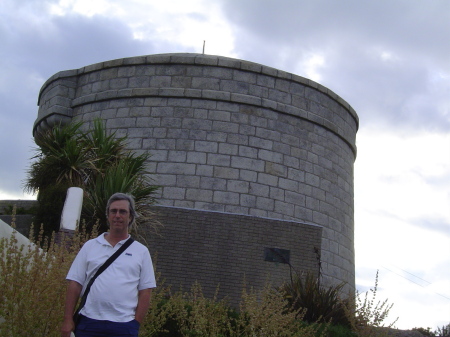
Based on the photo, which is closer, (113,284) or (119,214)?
(113,284)

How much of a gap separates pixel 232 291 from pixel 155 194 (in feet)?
8.44

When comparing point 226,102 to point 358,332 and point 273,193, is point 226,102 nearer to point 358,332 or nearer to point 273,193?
point 273,193

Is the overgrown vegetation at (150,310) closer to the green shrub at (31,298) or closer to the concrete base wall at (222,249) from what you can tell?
the green shrub at (31,298)

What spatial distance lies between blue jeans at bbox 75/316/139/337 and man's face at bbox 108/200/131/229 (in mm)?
681

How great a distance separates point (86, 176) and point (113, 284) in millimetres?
7847

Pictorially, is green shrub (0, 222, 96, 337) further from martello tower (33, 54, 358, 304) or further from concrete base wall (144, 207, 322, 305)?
martello tower (33, 54, 358, 304)

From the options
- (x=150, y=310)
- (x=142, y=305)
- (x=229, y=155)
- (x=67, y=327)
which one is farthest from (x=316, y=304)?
(x=67, y=327)

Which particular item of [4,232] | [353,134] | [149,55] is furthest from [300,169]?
[4,232]

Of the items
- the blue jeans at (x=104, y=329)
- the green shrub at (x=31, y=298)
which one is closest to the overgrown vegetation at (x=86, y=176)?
the green shrub at (x=31, y=298)

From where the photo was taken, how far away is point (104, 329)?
411 centimetres

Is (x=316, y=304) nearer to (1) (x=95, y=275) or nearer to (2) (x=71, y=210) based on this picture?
(2) (x=71, y=210)

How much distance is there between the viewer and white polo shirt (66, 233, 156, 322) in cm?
415

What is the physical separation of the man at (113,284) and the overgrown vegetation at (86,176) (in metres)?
6.16

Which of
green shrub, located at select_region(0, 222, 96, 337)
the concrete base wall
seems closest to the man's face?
green shrub, located at select_region(0, 222, 96, 337)
